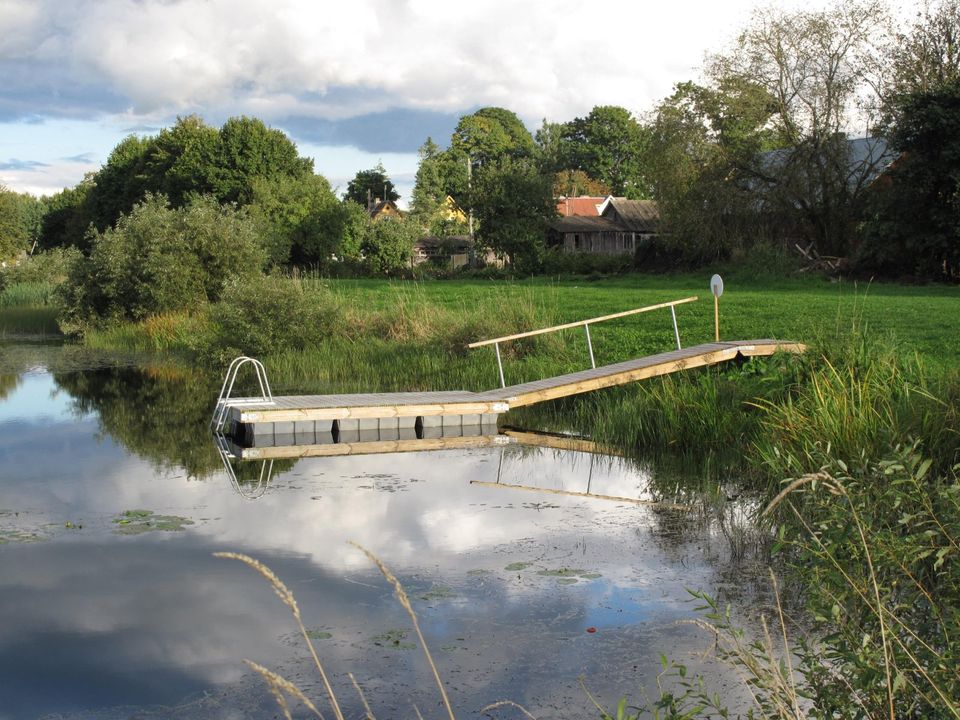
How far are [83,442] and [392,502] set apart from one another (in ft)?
20.9

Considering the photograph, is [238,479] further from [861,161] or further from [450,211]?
[450,211]

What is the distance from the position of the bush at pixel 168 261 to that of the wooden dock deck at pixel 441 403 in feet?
47.8

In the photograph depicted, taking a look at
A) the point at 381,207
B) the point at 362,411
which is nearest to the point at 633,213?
the point at 381,207

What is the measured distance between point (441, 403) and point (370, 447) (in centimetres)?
128

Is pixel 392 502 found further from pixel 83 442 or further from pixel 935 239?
pixel 935 239

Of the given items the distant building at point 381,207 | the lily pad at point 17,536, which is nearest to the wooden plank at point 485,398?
the lily pad at point 17,536

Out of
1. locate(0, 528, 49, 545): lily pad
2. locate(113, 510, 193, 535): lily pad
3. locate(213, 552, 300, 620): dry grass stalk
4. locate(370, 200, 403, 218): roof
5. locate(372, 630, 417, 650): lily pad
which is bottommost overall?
locate(113, 510, 193, 535): lily pad

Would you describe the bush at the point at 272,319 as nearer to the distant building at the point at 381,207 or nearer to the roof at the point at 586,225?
the roof at the point at 586,225

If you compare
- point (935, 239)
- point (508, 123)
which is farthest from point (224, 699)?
point (508, 123)

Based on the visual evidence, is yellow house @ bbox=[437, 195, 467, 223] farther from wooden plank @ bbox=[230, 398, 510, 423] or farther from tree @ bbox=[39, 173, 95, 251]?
wooden plank @ bbox=[230, 398, 510, 423]

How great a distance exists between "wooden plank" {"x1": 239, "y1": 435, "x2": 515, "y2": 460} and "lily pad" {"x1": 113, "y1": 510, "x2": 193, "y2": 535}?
3.19 meters

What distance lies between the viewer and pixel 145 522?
10578mm

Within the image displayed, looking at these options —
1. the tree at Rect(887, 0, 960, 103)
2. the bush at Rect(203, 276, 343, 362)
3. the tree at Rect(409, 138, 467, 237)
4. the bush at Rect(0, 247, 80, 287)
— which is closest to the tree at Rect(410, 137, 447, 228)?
→ the tree at Rect(409, 138, 467, 237)

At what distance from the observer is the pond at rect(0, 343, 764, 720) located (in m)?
6.38
